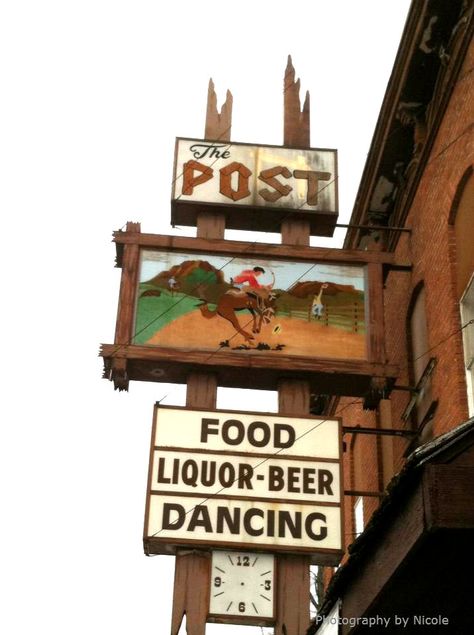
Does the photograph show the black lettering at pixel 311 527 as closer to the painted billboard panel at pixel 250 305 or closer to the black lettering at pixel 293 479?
the black lettering at pixel 293 479

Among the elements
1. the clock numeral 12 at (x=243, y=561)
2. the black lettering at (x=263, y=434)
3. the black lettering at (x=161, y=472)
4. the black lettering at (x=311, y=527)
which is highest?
the black lettering at (x=263, y=434)

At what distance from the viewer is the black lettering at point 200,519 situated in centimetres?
1331

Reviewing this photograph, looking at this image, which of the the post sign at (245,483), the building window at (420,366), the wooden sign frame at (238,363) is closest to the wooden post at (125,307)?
the wooden sign frame at (238,363)

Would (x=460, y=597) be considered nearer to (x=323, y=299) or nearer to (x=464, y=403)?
(x=464, y=403)

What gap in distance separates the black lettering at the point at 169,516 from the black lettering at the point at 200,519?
0.12 m

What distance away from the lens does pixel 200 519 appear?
1337cm

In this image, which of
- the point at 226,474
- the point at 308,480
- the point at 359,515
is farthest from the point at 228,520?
the point at 359,515

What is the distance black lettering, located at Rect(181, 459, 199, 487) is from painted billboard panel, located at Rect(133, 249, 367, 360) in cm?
170

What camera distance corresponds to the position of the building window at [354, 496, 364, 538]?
20.5 meters

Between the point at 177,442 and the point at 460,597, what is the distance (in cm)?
804

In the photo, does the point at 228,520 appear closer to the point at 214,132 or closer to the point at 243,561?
the point at 243,561

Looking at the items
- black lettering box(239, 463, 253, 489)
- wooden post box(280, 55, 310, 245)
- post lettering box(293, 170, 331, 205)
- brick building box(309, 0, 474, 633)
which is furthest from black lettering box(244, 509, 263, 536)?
post lettering box(293, 170, 331, 205)

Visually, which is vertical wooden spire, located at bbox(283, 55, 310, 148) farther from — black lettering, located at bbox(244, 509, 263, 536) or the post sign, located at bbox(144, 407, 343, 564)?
black lettering, located at bbox(244, 509, 263, 536)

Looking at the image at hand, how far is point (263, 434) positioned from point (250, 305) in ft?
6.54
